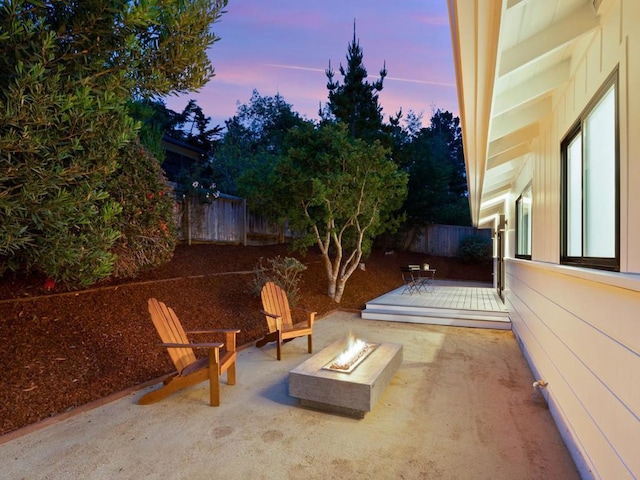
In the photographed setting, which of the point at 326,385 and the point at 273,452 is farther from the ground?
the point at 326,385

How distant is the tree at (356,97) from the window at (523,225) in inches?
321

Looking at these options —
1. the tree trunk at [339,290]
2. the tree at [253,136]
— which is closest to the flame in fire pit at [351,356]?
the tree trunk at [339,290]

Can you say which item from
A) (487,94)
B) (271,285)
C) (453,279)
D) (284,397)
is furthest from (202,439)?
(453,279)

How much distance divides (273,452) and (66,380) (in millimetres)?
2134

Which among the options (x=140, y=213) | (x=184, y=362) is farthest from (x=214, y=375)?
(x=140, y=213)

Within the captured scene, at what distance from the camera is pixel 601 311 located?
192cm

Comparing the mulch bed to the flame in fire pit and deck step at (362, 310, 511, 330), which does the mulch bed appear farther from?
the flame in fire pit

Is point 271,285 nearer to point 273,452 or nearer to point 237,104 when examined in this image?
point 273,452

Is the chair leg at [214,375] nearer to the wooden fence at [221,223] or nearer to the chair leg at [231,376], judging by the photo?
the chair leg at [231,376]

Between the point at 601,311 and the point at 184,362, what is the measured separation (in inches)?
125

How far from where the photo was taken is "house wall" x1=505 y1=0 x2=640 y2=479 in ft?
5.30

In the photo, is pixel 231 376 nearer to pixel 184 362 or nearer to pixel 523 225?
pixel 184 362

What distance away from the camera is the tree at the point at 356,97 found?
14180mm

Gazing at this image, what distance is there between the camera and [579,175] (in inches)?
109
